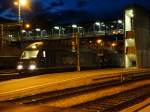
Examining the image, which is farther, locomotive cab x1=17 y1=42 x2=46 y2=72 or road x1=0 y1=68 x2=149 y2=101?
locomotive cab x1=17 y1=42 x2=46 y2=72

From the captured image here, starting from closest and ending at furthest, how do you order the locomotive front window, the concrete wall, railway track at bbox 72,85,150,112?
railway track at bbox 72,85,150,112
the locomotive front window
the concrete wall

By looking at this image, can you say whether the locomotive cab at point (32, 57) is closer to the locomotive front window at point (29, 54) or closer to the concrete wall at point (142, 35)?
the locomotive front window at point (29, 54)

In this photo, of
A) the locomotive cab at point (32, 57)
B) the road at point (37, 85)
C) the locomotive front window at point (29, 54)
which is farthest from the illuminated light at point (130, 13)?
the road at point (37, 85)

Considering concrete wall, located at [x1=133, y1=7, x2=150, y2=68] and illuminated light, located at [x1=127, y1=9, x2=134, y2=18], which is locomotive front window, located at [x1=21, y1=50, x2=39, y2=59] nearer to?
concrete wall, located at [x1=133, y1=7, x2=150, y2=68]

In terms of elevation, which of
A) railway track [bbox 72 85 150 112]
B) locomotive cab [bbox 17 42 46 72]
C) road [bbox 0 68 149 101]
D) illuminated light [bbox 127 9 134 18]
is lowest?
railway track [bbox 72 85 150 112]

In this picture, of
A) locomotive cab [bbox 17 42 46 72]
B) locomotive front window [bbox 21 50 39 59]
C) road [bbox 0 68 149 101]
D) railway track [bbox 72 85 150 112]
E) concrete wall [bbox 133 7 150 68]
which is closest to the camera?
railway track [bbox 72 85 150 112]

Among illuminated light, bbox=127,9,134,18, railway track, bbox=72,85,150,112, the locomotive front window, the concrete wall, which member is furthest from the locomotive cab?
illuminated light, bbox=127,9,134,18

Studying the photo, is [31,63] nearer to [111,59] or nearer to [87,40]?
[111,59]

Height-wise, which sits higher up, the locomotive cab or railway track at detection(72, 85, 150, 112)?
the locomotive cab

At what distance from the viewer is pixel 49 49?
35031 millimetres

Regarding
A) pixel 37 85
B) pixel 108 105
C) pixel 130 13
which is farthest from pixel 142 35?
pixel 108 105

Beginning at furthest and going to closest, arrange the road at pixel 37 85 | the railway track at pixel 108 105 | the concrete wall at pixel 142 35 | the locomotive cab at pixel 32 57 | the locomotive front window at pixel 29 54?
1. the concrete wall at pixel 142 35
2. the locomotive cab at pixel 32 57
3. the locomotive front window at pixel 29 54
4. the road at pixel 37 85
5. the railway track at pixel 108 105

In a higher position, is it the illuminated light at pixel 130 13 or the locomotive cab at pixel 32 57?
the illuminated light at pixel 130 13

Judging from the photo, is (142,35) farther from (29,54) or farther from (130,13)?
(29,54)
